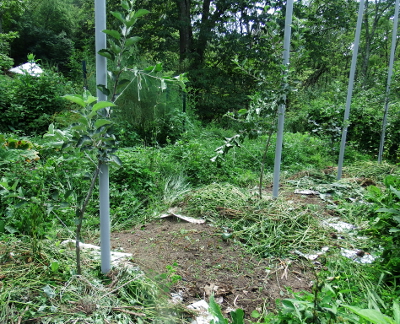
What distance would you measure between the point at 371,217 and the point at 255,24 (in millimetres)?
9923

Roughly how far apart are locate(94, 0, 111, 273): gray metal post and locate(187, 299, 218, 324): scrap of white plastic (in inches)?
20.3

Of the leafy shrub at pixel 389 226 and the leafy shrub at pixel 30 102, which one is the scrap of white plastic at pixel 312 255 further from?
the leafy shrub at pixel 30 102

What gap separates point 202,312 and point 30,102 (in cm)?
559

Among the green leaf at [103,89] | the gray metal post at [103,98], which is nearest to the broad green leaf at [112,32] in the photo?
the gray metal post at [103,98]

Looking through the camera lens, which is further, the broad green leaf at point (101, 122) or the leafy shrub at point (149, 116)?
the leafy shrub at point (149, 116)

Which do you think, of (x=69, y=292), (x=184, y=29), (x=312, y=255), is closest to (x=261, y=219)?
(x=312, y=255)

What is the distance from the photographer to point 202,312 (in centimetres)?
158

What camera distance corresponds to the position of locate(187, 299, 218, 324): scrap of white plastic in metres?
1.52

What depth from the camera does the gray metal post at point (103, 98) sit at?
150 centimetres

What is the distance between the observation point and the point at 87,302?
1.40 metres

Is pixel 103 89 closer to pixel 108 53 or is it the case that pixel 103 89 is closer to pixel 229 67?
pixel 108 53

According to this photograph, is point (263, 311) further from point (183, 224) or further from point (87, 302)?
point (183, 224)

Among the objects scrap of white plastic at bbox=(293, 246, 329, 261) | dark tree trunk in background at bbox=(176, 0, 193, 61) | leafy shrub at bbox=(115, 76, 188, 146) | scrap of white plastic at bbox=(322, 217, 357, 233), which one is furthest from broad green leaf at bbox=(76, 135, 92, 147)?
dark tree trunk in background at bbox=(176, 0, 193, 61)

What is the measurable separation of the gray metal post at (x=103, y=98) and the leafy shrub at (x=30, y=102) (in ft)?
14.7
